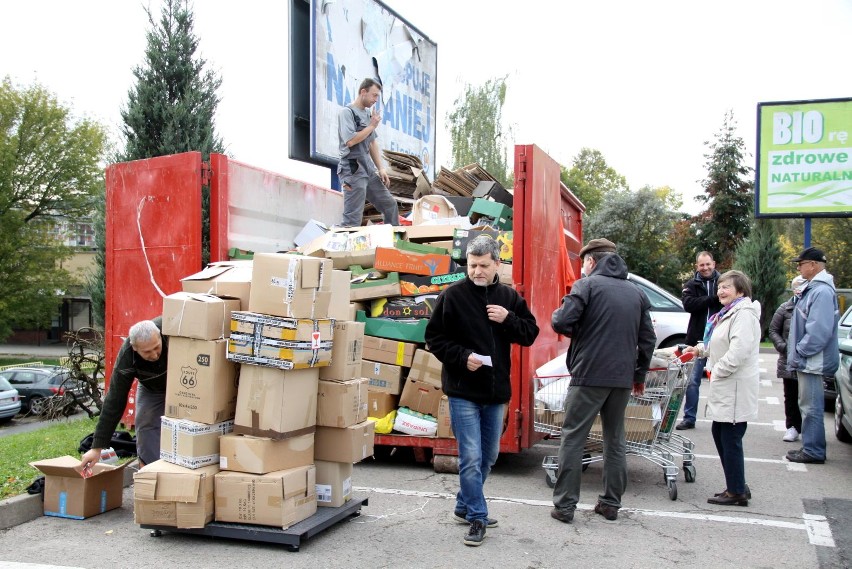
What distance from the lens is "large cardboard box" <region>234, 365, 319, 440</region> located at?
4398 mm

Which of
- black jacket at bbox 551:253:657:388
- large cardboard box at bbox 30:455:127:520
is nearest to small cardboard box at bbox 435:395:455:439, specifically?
black jacket at bbox 551:253:657:388

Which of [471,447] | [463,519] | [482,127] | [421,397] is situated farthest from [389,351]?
[482,127]

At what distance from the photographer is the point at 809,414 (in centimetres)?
697

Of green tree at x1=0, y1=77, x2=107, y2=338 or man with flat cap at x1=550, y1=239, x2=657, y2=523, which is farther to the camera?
green tree at x1=0, y1=77, x2=107, y2=338

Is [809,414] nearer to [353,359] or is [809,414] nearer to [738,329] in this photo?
[738,329]

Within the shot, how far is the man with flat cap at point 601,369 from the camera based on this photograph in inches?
196

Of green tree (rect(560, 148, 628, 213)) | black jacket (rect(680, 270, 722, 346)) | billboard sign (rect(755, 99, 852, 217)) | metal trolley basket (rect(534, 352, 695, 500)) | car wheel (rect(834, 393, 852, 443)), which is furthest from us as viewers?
green tree (rect(560, 148, 628, 213))

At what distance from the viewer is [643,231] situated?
35375mm

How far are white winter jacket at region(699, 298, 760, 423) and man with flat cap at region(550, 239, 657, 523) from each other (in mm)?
631

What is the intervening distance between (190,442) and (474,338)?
1855 mm

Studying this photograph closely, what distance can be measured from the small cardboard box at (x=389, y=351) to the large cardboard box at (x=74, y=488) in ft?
7.61

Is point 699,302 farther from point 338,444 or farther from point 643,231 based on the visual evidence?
point 643,231

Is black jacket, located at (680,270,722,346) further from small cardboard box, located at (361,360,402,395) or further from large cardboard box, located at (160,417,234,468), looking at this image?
large cardboard box, located at (160,417,234,468)

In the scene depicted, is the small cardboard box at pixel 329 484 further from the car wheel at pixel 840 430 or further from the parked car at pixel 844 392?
the car wheel at pixel 840 430
